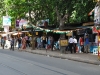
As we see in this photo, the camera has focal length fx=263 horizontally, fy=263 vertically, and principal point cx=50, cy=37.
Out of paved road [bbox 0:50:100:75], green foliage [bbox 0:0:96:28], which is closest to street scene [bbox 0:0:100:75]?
green foliage [bbox 0:0:96:28]

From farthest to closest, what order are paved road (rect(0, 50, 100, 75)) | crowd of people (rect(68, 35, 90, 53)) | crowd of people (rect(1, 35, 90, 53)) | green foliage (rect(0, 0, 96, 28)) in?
crowd of people (rect(1, 35, 90, 53)) → crowd of people (rect(68, 35, 90, 53)) → green foliage (rect(0, 0, 96, 28)) → paved road (rect(0, 50, 100, 75))

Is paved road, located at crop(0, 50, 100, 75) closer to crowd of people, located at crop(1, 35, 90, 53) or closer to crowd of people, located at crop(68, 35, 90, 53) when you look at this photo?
crowd of people, located at crop(68, 35, 90, 53)

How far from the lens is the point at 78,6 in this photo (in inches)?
926

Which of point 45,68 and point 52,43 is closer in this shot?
point 45,68

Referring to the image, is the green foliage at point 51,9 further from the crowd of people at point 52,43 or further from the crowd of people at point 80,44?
the crowd of people at point 52,43

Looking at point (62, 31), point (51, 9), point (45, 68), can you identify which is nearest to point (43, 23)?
point (51, 9)

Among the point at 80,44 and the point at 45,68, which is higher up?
the point at 80,44

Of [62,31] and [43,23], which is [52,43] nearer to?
[43,23]

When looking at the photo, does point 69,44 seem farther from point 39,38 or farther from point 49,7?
point 39,38

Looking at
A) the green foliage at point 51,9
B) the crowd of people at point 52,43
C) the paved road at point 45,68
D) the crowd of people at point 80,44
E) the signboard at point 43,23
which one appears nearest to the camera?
the paved road at point 45,68

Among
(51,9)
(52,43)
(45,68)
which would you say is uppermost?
(51,9)

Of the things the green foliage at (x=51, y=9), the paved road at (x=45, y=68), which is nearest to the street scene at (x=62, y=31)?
the green foliage at (x=51, y=9)

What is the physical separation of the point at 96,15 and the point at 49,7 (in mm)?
10821

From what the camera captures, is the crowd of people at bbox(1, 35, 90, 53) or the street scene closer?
the street scene
